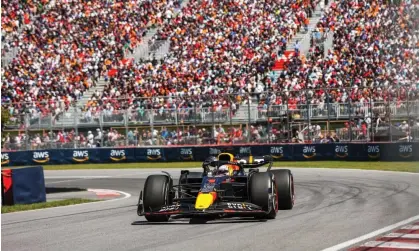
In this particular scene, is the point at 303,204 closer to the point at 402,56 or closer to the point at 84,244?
the point at 84,244

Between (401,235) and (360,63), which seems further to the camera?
(360,63)

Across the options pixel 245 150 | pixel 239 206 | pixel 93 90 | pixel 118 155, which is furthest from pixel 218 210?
Result: pixel 93 90

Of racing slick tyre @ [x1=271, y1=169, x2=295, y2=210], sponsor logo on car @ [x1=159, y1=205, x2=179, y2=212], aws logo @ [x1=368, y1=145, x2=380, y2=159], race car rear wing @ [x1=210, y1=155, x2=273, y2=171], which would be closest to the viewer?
sponsor logo on car @ [x1=159, y1=205, x2=179, y2=212]

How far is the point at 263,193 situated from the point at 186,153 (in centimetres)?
2456

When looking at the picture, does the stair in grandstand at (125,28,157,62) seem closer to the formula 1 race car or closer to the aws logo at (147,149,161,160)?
the aws logo at (147,149,161,160)

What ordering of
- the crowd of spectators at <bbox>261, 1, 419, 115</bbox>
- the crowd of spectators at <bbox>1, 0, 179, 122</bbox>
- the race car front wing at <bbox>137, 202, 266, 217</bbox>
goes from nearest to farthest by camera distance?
the race car front wing at <bbox>137, 202, 266, 217</bbox> → the crowd of spectators at <bbox>261, 1, 419, 115</bbox> → the crowd of spectators at <bbox>1, 0, 179, 122</bbox>

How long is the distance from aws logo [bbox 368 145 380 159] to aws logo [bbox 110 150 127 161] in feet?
40.3

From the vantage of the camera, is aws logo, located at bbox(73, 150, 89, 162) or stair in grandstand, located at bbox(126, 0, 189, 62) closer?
aws logo, located at bbox(73, 150, 89, 162)

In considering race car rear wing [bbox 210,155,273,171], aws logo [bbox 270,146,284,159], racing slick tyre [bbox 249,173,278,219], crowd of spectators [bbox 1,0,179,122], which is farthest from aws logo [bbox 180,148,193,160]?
racing slick tyre [bbox 249,173,278,219]

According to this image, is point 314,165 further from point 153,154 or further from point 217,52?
point 217,52

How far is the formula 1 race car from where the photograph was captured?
42.2 feet

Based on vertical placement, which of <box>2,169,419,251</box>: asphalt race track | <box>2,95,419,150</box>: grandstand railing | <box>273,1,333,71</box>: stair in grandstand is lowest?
<box>2,169,419,251</box>: asphalt race track

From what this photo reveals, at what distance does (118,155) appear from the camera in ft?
130

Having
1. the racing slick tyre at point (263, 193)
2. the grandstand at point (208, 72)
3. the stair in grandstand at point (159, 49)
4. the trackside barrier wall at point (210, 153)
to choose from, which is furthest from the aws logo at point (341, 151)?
the racing slick tyre at point (263, 193)
